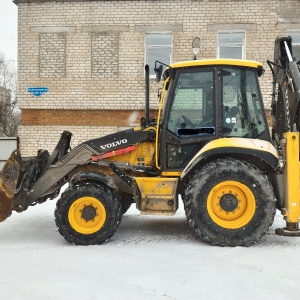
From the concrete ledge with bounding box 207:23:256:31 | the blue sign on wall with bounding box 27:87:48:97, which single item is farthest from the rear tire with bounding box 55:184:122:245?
the concrete ledge with bounding box 207:23:256:31

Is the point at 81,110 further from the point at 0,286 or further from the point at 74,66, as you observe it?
the point at 0,286

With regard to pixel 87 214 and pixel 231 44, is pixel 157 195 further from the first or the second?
pixel 231 44

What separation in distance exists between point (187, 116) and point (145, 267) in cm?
230

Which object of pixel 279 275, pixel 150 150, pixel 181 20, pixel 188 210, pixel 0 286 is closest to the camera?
pixel 0 286

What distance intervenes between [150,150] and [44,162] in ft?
5.43

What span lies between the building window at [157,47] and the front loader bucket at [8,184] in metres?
8.48

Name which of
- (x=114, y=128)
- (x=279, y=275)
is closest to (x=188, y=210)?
(x=279, y=275)

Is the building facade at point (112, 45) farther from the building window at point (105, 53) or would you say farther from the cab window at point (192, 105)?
the cab window at point (192, 105)

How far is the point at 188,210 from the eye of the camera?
612 cm

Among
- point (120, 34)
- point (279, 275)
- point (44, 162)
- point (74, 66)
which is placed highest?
point (120, 34)

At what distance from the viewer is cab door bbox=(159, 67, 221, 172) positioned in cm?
639

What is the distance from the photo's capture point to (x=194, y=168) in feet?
20.6

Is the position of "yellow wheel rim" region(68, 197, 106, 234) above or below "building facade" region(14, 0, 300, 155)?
below

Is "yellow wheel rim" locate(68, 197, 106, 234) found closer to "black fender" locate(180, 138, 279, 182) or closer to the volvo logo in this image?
the volvo logo
